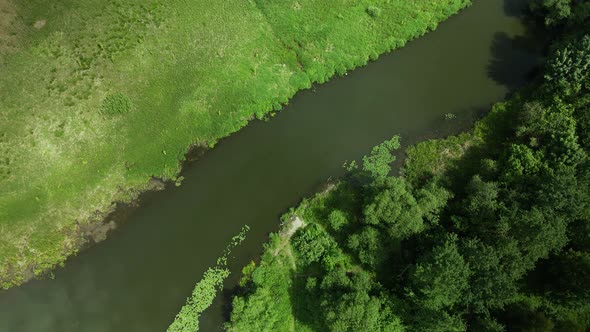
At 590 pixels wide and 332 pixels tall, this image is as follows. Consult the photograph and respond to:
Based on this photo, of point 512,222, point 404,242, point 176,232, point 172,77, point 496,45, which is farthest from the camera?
point 496,45

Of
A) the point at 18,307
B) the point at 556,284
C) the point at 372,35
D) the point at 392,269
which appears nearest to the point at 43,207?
the point at 18,307

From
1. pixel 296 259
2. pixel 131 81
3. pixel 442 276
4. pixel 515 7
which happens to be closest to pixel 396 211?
pixel 442 276

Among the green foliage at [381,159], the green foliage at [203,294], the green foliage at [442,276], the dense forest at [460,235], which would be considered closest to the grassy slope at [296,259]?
the dense forest at [460,235]

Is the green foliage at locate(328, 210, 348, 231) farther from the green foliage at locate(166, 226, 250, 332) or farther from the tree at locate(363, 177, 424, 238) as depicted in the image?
the green foliage at locate(166, 226, 250, 332)

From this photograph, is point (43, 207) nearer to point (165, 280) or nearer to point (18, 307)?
point (18, 307)

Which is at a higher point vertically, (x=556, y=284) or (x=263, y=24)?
(x=263, y=24)

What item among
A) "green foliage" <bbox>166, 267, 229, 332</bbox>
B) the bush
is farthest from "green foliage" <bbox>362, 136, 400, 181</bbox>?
"green foliage" <bbox>166, 267, 229, 332</bbox>

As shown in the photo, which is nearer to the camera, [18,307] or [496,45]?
[18,307]

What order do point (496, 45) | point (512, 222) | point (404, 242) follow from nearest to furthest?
point (512, 222)
point (404, 242)
point (496, 45)
